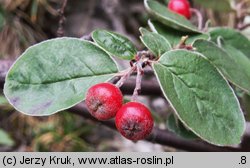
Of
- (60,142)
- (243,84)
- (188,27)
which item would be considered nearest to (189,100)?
(243,84)

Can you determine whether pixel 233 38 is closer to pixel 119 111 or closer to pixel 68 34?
pixel 119 111

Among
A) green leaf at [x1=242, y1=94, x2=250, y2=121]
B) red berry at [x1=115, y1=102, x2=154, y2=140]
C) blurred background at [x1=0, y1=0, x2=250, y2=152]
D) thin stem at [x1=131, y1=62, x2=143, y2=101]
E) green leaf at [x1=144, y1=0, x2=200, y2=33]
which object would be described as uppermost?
green leaf at [x1=144, y1=0, x2=200, y2=33]

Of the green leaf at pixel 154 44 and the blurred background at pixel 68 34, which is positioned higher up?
the green leaf at pixel 154 44

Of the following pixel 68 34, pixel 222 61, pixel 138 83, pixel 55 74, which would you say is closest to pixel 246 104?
pixel 222 61

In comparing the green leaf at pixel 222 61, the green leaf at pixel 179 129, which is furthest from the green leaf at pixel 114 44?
the green leaf at pixel 179 129

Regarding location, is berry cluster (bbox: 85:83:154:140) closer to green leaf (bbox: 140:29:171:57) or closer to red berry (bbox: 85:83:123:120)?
red berry (bbox: 85:83:123:120)

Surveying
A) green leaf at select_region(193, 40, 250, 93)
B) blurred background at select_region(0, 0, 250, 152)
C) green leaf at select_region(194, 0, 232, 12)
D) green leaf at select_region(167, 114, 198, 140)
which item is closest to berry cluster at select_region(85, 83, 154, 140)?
green leaf at select_region(193, 40, 250, 93)

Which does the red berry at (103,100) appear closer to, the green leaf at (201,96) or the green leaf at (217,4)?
the green leaf at (201,96)
